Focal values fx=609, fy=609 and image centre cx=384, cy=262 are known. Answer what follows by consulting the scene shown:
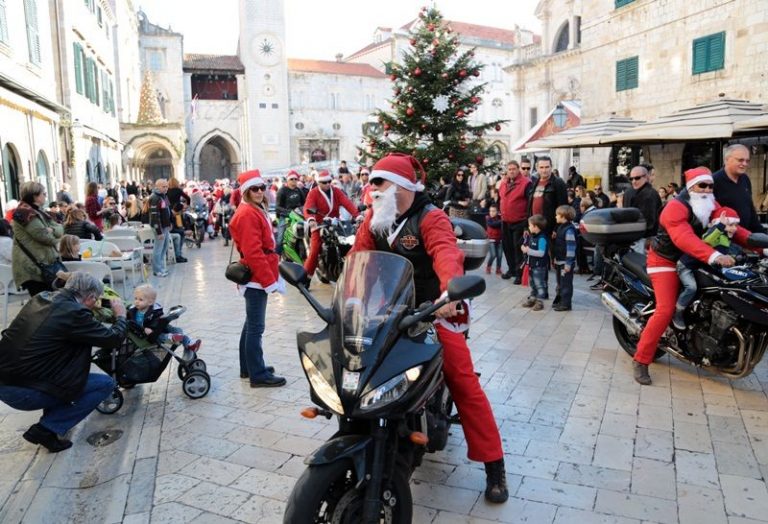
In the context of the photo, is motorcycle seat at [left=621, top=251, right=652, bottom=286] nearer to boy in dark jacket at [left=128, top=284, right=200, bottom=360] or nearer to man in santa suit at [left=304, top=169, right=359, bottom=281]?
boy in dark jacket at [left=128, top=284, right=200, bottom=360]

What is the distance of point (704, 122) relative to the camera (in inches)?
399

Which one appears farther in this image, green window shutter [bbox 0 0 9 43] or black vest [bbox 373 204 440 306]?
green window shutter [bbox 0 0 9 43]

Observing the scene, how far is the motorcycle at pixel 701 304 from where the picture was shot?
186 inches

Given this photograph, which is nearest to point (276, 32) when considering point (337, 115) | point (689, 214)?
point (337, 115)

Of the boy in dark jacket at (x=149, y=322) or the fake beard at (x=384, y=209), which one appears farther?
the boy in dark jacket at (x=149, y=322)

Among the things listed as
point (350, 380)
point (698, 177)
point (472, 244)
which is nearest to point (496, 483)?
point (350, 380)

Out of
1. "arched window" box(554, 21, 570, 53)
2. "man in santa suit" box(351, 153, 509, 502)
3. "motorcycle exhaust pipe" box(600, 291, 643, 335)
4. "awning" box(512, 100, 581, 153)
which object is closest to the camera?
"man in santa suit" box(351, 153, 509, 502)

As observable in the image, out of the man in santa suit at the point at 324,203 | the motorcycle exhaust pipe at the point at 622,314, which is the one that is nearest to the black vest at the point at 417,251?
the motorcycle exhaust pipe at the point at 622,314

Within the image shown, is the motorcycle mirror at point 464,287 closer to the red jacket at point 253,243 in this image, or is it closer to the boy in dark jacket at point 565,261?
the red jacket at point 253,243

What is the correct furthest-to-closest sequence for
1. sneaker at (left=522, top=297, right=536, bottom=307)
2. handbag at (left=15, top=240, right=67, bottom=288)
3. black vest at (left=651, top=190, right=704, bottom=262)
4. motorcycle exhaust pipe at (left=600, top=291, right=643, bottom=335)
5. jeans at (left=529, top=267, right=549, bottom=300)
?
jeans at (left=529, top=267, right=549, bottom=300) < sneaker at (left=522, top=297, right=536, bottom=307) < handbag at (left=15, top=240, right=67, bottom=288) < motorcycle exhaust pipe at (left=600, top=291, right=643, bottom=335) < black vest at (left=651, top=190, right=704, bottom=262)

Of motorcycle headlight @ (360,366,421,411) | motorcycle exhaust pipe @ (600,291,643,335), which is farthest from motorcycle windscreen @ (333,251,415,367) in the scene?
motorcycle exhaust pipe @ (600,291,643,335)

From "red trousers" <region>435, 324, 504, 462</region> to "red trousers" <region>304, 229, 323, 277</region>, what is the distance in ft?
11.2

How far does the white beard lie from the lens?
16.7 ft

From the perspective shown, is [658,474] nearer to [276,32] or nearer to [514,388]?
[514,388]
